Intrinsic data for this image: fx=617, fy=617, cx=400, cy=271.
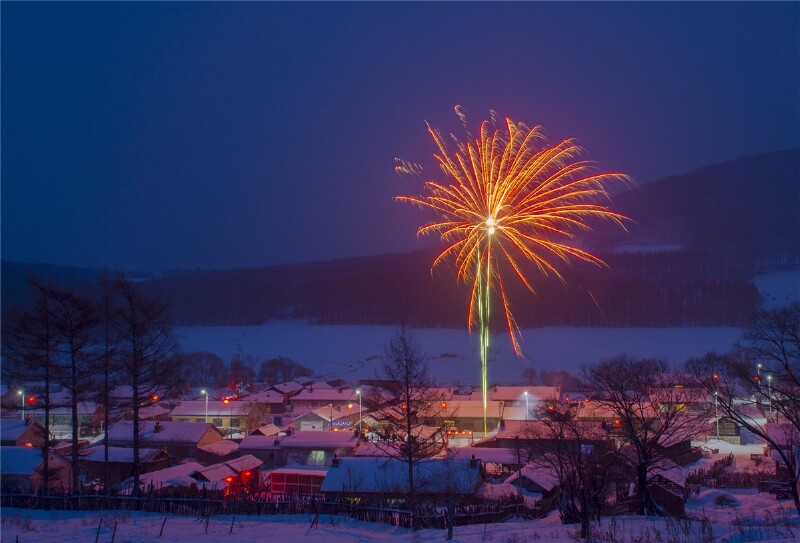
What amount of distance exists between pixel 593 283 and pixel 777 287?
2131cm

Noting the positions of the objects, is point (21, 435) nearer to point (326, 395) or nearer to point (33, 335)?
point (33, 335)

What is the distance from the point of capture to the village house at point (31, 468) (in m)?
17.3

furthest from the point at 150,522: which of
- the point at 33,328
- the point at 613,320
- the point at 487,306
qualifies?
the point at 613,320

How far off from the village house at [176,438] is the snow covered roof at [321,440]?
3651 mm

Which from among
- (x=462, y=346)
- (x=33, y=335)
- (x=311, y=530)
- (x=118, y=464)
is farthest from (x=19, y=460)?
(x=462, y=346)

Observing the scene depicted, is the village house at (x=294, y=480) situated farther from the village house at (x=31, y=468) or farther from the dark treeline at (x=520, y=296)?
the dark treeline at (x=520, y=296)

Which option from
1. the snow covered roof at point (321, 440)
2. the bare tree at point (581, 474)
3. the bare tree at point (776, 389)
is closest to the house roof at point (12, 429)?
the snow covered roof at point (321, 440)

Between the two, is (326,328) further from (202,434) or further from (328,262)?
(328,262)

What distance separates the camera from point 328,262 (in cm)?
13125

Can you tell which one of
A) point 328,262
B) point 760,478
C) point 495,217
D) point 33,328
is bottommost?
point 760,478

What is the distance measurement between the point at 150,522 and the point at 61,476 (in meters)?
10.4

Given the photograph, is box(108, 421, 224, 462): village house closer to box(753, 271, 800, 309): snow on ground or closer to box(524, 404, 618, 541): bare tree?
box(524, 404, 618, 541): bare tree

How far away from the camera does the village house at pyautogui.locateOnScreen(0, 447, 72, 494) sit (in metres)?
17.3

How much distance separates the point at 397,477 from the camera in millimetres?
15656
